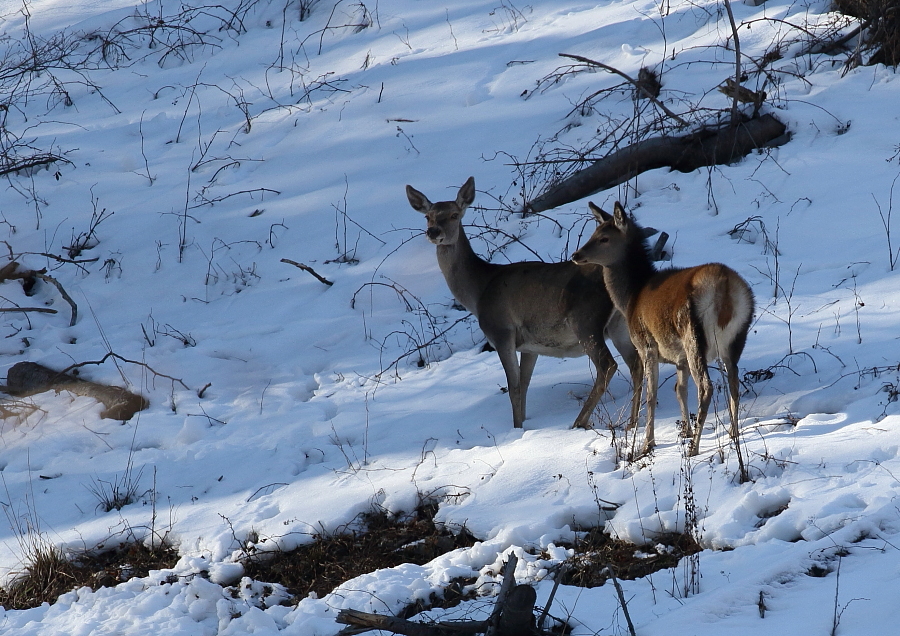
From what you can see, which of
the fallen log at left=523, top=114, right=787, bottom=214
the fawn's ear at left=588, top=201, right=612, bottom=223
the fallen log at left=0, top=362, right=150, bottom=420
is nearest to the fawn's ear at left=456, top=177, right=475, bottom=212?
the fawn's ear at left=588, top=201, right=612, bottom=223

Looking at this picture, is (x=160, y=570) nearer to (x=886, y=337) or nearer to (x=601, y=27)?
(x=886, y=337)

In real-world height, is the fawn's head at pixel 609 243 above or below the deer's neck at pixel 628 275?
above

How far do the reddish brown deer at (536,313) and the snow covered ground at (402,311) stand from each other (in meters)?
0.32

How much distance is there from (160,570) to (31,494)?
7.18 ft

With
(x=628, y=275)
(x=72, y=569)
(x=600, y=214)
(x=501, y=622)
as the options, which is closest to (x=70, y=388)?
(x=72, y=569)

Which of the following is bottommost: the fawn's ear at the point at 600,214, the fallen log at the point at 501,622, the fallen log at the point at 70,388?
the fallen log at the point at 70,388

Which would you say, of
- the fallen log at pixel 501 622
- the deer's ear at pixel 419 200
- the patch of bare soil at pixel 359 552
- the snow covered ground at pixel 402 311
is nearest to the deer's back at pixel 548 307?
the snow covered ground at pixel 402 311

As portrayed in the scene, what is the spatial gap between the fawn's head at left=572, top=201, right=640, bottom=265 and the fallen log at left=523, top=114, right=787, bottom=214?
3.64 metres

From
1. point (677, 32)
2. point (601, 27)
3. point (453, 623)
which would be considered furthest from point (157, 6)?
point (453, 623)

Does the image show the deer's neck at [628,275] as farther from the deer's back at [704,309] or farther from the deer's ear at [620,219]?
the deer's back at [704,309]

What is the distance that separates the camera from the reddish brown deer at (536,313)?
7285mm

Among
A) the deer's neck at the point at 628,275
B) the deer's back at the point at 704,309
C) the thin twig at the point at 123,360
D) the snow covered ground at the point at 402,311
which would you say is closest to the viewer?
A: the snow covered ground at the point at 402,311

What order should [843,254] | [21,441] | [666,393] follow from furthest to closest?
1. [843,254]
2. [21,441]
3. [666,393]

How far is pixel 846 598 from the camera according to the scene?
3.72 m
